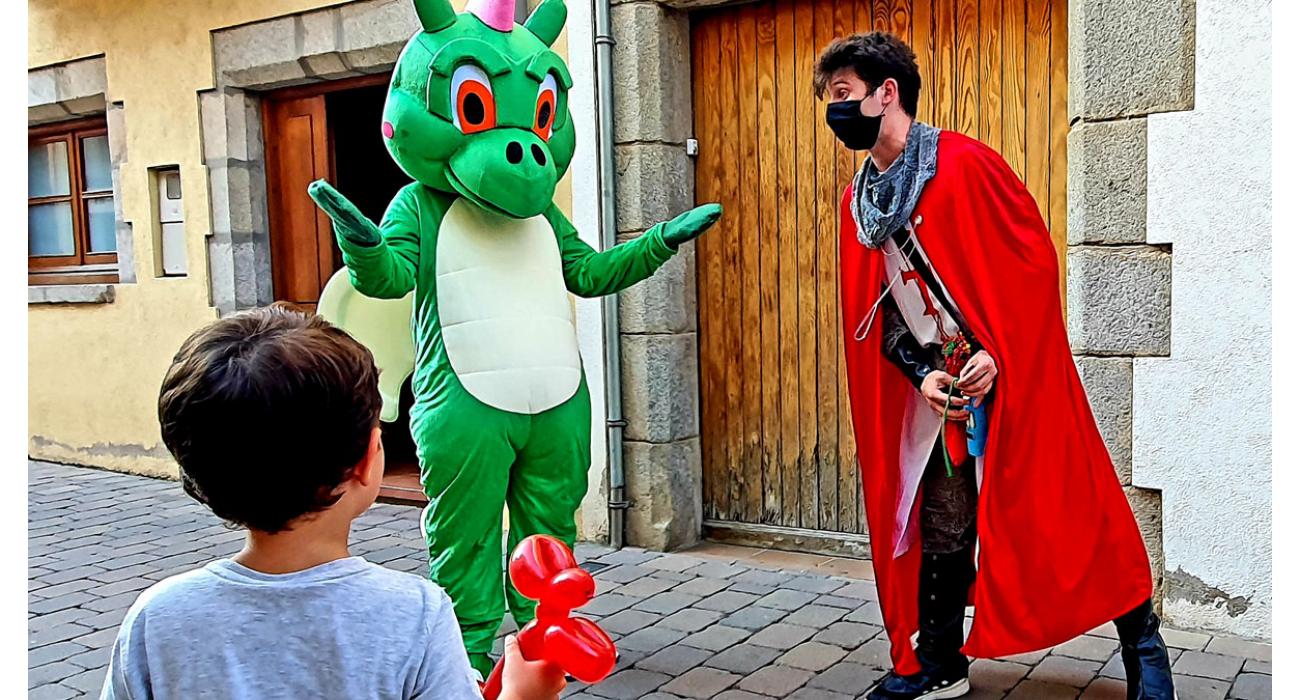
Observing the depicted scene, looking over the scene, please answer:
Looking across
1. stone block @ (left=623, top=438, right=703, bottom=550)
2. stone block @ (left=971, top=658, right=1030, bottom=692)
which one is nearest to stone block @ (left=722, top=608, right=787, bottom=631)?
stone block @ (left=971, top=658, right=1030, bottom=692)

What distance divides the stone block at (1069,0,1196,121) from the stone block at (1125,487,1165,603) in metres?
1.29

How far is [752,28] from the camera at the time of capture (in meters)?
5.11

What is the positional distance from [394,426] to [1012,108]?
16.1 ft

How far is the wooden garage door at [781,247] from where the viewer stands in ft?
15.5

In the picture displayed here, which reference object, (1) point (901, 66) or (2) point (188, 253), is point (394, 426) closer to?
(2) point (188, 253)

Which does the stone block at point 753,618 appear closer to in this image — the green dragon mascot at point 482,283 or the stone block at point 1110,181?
the green dragon mascot at point 482,283

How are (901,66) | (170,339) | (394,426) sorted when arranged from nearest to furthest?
(901,66)
(170,339)
(394,426)

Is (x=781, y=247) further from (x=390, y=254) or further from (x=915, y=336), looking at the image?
(x=390, y=254)

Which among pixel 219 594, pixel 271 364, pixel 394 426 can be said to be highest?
pixel 271 364

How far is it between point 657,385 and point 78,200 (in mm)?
5025

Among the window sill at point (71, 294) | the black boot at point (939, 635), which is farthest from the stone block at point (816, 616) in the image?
the window sill at point (71, 294)

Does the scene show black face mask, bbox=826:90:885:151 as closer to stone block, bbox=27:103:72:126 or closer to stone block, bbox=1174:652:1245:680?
stone block, bbox=1174:652:1245:680

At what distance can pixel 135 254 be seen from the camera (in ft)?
24.0

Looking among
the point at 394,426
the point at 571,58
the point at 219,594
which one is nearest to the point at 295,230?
the point at 394,426
